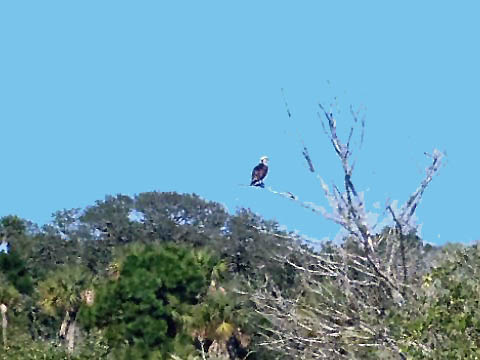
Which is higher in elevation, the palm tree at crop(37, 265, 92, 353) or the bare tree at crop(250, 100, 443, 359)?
the palm tree at crop(37, 265, 92, 353)

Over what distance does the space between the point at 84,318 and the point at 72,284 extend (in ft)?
3.26

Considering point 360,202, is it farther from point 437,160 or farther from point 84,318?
point 84,318

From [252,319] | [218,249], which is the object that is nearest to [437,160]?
[252,319]

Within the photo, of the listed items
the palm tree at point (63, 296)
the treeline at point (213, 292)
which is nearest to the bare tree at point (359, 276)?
the treeline at point (213, 292)

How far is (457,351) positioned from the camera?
6.05 meters

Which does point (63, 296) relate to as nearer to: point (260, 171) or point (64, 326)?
point (64, 326)

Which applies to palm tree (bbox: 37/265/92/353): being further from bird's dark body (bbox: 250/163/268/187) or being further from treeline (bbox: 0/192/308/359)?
bird's dark body (bbox: 250/163/268/187)

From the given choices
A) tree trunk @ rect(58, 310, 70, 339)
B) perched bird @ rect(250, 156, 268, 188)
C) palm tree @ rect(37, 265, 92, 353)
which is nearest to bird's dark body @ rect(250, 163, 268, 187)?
perched bird @ rect(250, 156, 268, 188)

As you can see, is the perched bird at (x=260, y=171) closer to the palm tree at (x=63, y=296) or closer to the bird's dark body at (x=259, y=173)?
the bird's dark body at (x=259, y=173)

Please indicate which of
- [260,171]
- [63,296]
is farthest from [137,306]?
[260,171]

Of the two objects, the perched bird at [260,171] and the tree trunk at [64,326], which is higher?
the tree trunk at [64,326]

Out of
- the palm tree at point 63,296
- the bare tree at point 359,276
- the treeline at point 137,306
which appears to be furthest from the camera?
the palm tree at point 63,296

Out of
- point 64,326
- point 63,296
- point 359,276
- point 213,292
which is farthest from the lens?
point 64,326

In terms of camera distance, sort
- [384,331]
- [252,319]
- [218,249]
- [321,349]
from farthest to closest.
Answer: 1. [218,249]
2. [252,319]
3. [321,349]
4. [384,331]
